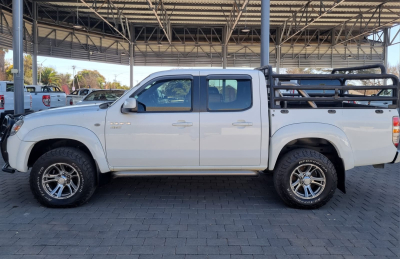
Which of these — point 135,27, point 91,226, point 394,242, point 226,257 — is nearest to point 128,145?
point 91,226

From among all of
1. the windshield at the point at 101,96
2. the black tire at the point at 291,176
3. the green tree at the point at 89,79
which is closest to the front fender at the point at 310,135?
the black tire at the point at 291,176

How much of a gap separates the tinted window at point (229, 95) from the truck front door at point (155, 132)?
253mm

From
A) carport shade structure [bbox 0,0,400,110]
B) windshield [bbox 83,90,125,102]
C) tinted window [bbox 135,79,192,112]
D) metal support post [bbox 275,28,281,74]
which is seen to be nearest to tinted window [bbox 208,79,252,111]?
tinted window [bbox 135,79,192,112]

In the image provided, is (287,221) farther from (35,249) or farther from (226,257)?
(35,249)

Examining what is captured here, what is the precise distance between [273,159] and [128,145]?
6.81 ft

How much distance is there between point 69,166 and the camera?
16.7 ft

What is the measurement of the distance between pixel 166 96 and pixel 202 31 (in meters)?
26.0

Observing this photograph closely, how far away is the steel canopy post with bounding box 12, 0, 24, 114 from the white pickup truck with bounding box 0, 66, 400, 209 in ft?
21.7

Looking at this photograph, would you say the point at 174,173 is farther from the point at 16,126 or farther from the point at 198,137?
the point at 16,126

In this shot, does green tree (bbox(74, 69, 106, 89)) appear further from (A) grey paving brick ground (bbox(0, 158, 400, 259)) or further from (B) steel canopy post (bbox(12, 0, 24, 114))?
(A) grey paving brick ground (bbox(0, 158, 400, 259))

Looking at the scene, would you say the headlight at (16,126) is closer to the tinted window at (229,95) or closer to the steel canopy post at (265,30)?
the tinted window at (229,95)

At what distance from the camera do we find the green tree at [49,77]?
173ft

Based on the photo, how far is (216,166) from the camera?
17.0 feet

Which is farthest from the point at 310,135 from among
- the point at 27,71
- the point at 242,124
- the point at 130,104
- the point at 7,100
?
the point at 27,71
